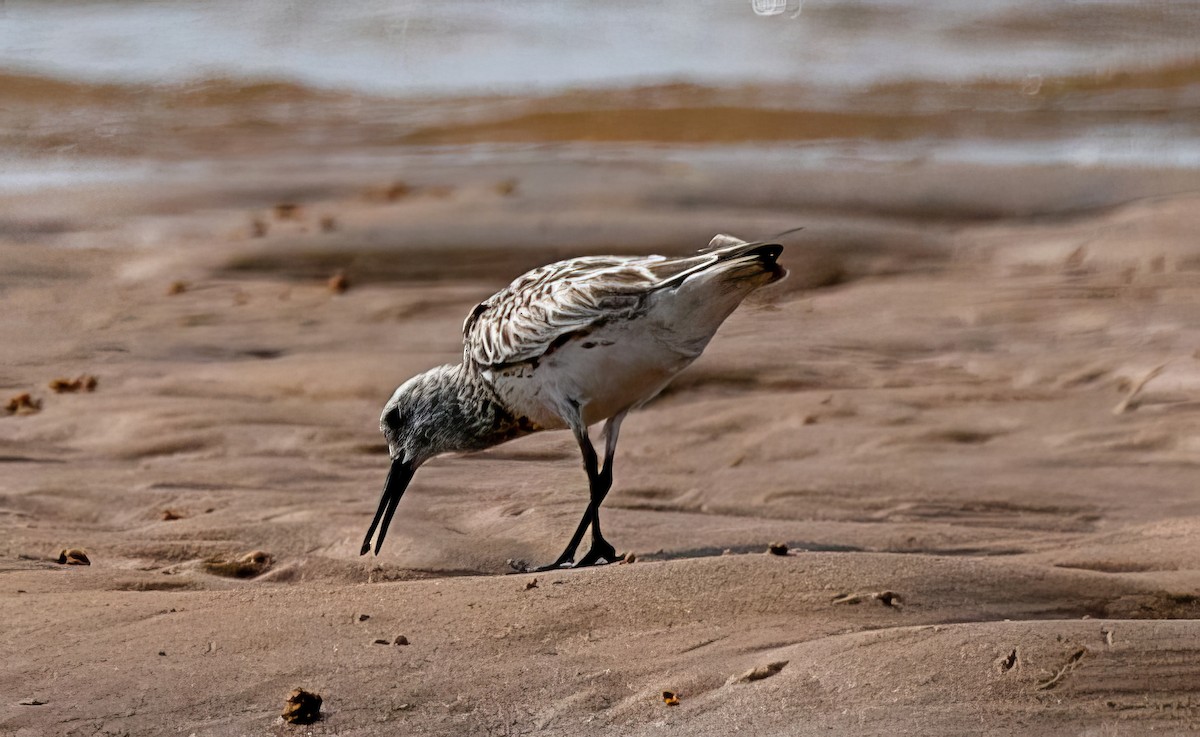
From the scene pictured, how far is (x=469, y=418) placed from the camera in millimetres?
6012

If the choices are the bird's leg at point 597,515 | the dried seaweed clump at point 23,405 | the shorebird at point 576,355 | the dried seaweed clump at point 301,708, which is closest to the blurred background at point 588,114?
the dried seaweed clump at point 23,405

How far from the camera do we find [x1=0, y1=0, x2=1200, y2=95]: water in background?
1647cm

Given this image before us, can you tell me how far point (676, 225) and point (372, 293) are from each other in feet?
6.52

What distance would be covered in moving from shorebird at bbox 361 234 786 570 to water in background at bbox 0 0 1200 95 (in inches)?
404

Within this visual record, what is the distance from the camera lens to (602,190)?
34.4ft

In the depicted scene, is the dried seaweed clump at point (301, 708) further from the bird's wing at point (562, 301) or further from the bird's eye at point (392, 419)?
the bird's eye at point (392, 419)

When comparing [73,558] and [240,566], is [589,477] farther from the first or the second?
[73,558]

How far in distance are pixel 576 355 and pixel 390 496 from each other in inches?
38.2

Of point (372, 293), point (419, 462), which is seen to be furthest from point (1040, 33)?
point (419, 462)

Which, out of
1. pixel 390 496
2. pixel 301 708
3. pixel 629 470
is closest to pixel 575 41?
pixel 629 470

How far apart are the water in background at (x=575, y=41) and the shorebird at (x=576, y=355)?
1025 cm

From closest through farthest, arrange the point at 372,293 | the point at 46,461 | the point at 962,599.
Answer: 1. the point at 962,599
2. the point at 46,461
3. the point at 372,293

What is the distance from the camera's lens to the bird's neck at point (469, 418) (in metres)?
5.96

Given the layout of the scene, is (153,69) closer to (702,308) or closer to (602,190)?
(602,190)
